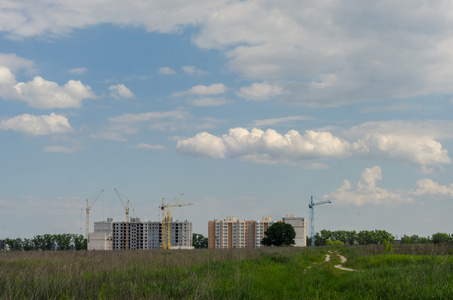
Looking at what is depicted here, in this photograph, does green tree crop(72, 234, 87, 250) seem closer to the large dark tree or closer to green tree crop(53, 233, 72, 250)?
green tree crop(53, 233, 72, 250)

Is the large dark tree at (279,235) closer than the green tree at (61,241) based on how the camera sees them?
Yes

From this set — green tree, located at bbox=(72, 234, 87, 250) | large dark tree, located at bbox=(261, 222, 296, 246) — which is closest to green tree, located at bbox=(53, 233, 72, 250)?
green tree, located at bbox=(72, 234, 87, 250)

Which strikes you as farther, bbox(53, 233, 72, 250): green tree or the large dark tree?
bbox(53, 233, 72, 250): green tree

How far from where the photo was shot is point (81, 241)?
625 feet

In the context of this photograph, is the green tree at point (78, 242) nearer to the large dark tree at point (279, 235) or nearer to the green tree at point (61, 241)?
the green tree at point (61, 241)

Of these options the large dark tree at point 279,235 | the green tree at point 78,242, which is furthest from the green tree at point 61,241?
the large dark tree at point 279,235

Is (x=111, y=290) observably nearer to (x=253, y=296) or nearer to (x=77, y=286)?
(x=77, y=286)

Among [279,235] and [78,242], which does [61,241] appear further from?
[279,235]

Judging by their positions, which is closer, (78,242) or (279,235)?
(279,235)

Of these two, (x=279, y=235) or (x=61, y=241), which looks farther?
(x=61, y=241)

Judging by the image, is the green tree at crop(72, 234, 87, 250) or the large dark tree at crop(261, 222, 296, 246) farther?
the green tree at crop(72, 234, 87, 250)

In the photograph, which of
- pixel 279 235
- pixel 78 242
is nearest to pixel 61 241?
pixel 78 242

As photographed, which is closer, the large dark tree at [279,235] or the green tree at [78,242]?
the large dark tree at [279,235]

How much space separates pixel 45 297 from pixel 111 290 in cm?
147
